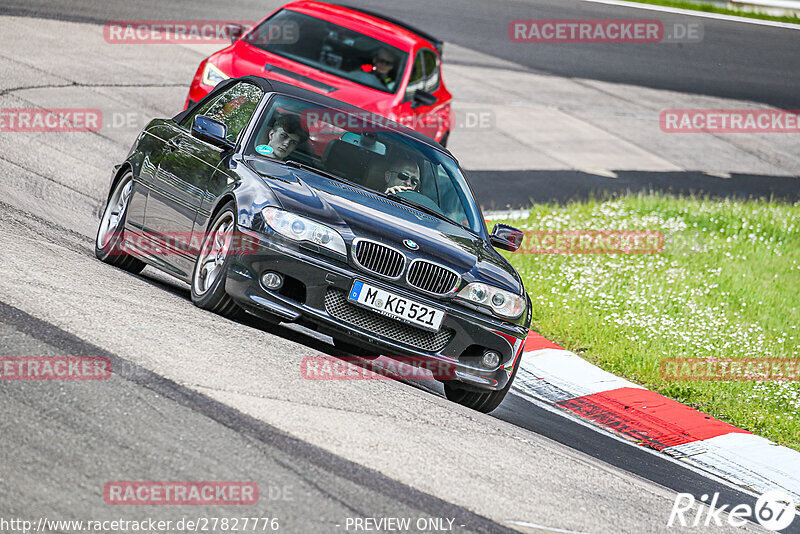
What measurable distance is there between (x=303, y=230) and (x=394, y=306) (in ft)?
2.23

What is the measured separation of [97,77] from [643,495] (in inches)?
441

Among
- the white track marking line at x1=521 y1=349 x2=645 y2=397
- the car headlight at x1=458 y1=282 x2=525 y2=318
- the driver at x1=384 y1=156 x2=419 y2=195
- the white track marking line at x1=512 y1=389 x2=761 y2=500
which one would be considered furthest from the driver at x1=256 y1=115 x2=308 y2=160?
the white track marking line at x1=521 y1=349 x2=645 y2=397

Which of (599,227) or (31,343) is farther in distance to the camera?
(599,227)

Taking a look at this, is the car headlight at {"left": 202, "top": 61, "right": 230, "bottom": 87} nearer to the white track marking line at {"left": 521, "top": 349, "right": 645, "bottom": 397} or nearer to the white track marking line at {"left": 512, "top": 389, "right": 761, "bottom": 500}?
the white track marking line at {"left": 521, "top": 349, "right": 645, "bottom": 397}

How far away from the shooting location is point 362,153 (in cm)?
801

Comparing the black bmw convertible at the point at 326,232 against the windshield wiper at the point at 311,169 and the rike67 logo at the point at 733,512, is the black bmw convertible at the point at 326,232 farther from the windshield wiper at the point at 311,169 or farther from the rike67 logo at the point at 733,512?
the rike67 logo at the point at 733,512

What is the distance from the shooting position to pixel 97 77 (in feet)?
50.7

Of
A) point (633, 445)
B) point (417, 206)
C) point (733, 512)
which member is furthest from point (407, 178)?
point (733, 512)

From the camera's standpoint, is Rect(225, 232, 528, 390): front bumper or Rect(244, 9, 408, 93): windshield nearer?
Rect(225, 232, 528, 390): front bumper

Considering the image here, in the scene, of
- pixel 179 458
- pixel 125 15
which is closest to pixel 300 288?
pixel 179 458

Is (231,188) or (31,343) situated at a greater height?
(231,188)

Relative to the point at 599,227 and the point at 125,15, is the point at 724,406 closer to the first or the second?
the point at 599,227

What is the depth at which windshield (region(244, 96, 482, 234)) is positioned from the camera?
25.8 feet

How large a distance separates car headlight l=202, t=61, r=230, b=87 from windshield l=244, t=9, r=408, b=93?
79 cm
